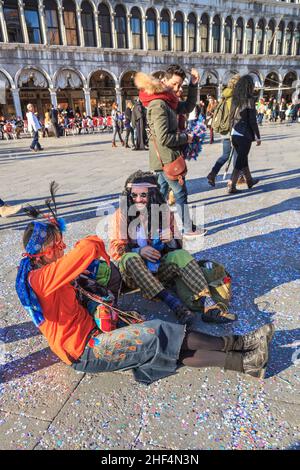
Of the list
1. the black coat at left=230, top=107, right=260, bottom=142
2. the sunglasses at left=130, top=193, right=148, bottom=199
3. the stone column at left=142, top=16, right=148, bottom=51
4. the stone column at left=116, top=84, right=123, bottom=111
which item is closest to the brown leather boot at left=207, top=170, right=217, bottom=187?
the black coat at left=230, top=107, right=260, bottom=142

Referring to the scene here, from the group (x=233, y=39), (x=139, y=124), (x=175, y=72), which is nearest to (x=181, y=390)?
(x=175, y=72)

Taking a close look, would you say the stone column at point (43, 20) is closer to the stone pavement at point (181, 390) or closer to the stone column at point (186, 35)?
the stone column at point (186, 35)

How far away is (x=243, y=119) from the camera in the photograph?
489cm

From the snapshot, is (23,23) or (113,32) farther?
(113,32)

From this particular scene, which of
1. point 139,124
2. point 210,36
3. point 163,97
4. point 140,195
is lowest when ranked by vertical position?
point 140,195

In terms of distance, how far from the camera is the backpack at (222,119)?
5.23 metres

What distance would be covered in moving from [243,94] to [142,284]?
3723mm

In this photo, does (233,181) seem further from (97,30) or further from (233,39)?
(233,39)

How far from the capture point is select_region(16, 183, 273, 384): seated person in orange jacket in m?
1.65

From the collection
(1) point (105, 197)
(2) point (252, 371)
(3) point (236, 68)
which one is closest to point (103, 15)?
(3) point (236, 68)

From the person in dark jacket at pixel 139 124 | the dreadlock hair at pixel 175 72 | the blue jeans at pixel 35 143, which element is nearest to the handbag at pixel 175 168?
the dreadlock hair at pixel 175 72

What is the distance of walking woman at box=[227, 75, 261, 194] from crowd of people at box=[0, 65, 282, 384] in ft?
4.78

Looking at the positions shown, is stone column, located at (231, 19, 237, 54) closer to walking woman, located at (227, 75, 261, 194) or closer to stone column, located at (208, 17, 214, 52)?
stone column, located at (208, 17, 214, 52)
